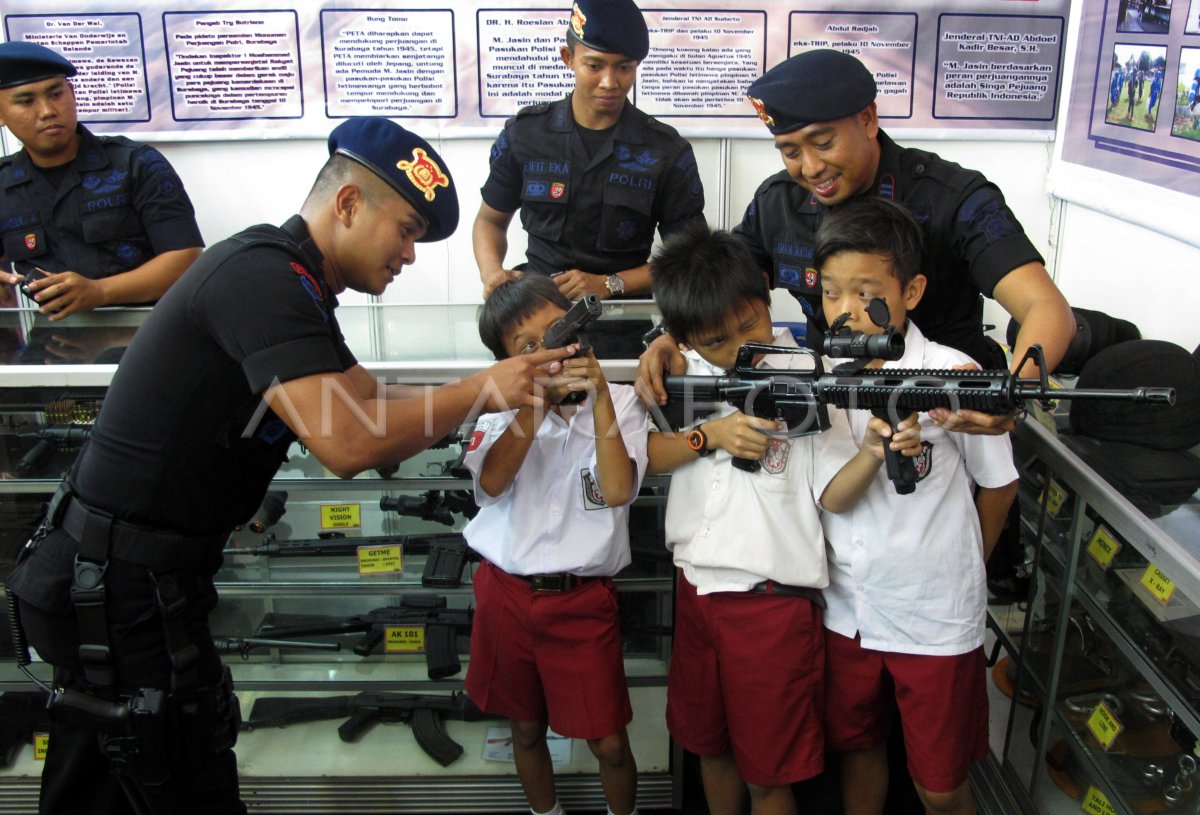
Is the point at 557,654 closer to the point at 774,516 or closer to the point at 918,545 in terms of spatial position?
the point at 774,516

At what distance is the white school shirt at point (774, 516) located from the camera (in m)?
1.86

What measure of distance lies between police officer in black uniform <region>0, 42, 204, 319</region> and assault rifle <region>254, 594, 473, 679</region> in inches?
49.7

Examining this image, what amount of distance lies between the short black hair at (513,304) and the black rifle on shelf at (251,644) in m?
1.18

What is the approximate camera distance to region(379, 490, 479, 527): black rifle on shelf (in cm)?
244

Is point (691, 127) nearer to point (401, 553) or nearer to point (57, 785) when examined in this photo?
point (401, 553)

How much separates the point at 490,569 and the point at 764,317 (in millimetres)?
827

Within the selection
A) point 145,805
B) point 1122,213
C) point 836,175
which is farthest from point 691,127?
point 145,805

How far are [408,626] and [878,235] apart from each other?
164cm

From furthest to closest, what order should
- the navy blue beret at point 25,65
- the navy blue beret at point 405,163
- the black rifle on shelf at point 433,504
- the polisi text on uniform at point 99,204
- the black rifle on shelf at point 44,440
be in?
the polisi text on uniform at point 99,204 < the navy blue beret at point 25,65 < the black rifle on shelf at point 433,504 < the black rifle on shelf at point 44,440 < the navy blue beret at point 405,163

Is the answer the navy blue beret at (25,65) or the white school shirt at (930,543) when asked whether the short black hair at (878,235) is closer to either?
the white school shirt at (930,543)

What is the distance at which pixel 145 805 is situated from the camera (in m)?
1.86

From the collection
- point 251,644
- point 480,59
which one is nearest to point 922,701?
point 251,644

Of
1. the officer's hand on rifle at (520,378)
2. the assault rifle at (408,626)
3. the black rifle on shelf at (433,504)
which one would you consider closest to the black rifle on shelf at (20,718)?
the assault rifle at (408,626)

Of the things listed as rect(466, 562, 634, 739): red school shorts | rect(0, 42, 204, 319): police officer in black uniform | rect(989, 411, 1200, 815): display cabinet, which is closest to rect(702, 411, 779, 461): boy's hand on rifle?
rect(466, 562, 634, 739): red school shorts
